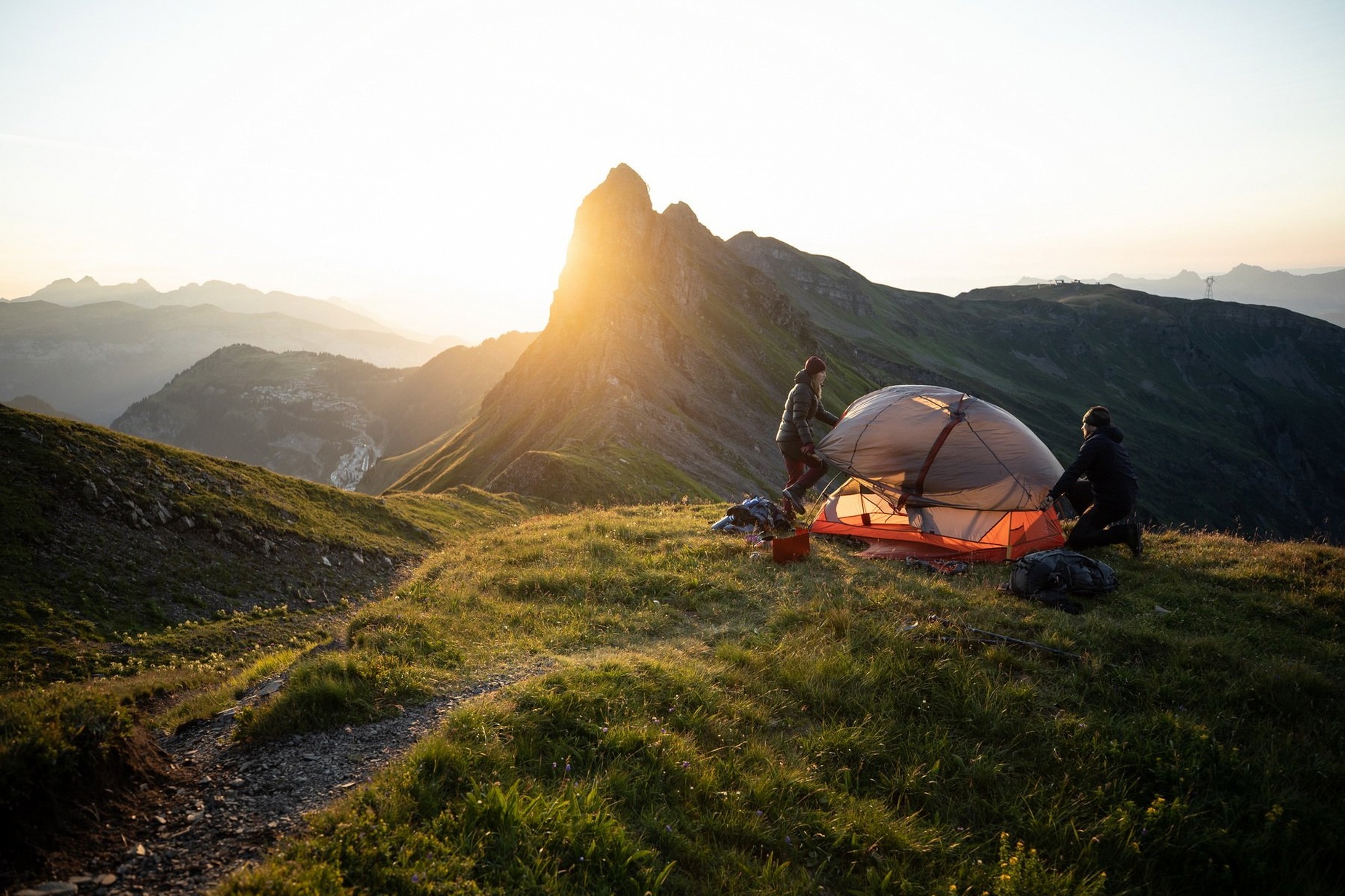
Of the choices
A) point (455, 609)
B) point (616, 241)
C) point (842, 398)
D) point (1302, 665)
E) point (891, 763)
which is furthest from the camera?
point (842, 398)

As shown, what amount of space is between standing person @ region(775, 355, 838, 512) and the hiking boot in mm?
6488

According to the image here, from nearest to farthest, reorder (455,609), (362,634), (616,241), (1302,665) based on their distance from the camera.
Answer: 1. (1302,665)
2. (362,634)
3. (455,609)
4. (616,241)

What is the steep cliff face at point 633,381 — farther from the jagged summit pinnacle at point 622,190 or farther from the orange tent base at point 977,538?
the orange tent base at point 977,538

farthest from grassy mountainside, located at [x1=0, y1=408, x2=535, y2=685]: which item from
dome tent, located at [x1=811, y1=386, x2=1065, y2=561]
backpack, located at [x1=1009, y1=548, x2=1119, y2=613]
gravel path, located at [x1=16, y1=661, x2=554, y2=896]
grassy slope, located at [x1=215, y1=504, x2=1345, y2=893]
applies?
backpack, located at [x1=1009, y1=548, x2=1119, y2=613]

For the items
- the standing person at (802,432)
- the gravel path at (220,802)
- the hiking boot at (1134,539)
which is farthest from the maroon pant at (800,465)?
the gravel path at (220,802)

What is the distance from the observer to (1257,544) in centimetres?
1344

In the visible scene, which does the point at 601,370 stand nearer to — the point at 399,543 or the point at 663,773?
the point at 399,543

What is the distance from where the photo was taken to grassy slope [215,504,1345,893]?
195 inches

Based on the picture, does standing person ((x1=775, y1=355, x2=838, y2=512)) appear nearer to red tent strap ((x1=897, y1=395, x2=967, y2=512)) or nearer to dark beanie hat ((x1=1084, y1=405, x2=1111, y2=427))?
red tent strap ((x1=897, y1=395, x2=967, y2=512))

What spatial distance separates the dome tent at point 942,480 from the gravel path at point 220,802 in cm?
1112

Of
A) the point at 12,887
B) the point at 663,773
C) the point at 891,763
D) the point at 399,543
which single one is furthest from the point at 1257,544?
the point at 399,543

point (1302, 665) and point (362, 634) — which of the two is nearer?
point (1302, 665)

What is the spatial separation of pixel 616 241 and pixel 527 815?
96277 millimetres

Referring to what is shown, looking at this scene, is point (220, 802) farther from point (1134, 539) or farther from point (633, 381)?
point (633, 381)
